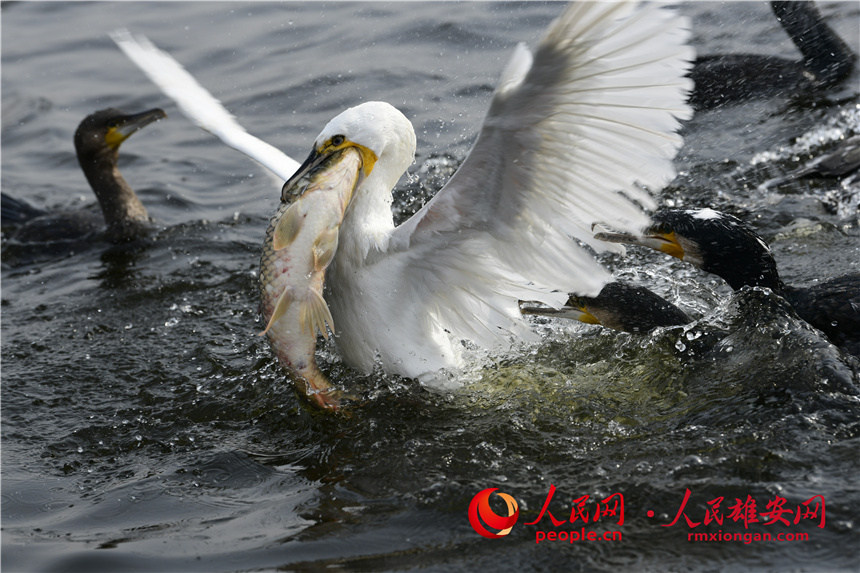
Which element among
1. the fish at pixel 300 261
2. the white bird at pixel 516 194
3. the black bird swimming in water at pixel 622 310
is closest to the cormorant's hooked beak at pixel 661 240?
the black bird swimming in water at pixel 622 310

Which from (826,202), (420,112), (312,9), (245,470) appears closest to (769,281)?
(826,202)

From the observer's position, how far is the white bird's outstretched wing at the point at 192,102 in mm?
4551

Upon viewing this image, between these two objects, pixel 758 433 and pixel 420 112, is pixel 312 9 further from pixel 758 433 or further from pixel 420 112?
pixel 758 433

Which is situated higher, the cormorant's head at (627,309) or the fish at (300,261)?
the fish at (300,261)

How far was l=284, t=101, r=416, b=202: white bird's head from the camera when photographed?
3.45 metres

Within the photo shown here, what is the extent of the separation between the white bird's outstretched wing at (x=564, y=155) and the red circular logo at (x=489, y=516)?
794 mm

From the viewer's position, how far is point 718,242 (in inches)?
156

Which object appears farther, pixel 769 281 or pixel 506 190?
pixel 769 281

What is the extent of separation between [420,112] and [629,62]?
4576 millimetres

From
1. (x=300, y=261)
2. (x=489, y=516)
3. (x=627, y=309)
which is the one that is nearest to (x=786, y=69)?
(x=627, y=309)

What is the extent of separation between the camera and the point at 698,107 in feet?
21.5

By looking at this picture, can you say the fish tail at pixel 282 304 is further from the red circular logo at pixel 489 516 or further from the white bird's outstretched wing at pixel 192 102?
the white bird's outstretched wing at pixel 192 102

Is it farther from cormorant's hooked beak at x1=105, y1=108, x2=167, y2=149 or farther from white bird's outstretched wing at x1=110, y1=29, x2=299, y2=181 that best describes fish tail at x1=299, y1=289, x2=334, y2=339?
cormorant's hooked beak at x1=105, y1=108, x2=167, y2=149

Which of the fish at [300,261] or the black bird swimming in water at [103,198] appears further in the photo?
the black bird swimming in water at [103,198]
